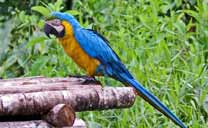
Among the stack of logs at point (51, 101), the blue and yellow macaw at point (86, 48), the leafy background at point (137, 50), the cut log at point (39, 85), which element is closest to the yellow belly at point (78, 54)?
the blue and yellow macaw at point (86, 48)

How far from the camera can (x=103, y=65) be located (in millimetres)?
3303

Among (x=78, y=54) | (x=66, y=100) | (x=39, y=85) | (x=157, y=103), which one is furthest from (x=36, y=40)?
(x=66, y=100)

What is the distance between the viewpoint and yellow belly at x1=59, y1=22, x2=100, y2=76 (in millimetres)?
3246

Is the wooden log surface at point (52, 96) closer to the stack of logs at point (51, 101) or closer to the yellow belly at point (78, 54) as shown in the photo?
the stack of logs at point (51, 101)

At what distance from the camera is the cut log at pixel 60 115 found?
104 inches

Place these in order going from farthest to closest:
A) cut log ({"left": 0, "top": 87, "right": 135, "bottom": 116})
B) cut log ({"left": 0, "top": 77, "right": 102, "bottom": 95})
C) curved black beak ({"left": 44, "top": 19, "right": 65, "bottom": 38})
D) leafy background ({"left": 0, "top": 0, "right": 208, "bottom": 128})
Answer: leafy background ({"left": 0, "top": 0, "right": 208, "bottom": 128})
curved black beak ({"left": 44, "top": 19, "right": 65, "bottom": 38})
cut log ({"left": 0, "top": 77, "right": 102, "bottom": 95})
cut log ({"left": 0, "top": 87, "right": 135, "bottom": 116})

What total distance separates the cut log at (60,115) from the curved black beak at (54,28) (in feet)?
2.10

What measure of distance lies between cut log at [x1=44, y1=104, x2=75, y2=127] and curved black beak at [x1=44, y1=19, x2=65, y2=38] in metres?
0.64

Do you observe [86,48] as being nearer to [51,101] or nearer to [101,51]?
[101,51]

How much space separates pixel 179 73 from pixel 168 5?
800mm

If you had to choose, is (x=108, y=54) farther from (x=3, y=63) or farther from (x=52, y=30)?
(x=3, y=63)

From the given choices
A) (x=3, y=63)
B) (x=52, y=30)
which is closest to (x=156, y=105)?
(x=52, y=30)

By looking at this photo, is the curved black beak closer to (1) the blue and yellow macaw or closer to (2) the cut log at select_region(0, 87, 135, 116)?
(1) the blue and yellow macaw

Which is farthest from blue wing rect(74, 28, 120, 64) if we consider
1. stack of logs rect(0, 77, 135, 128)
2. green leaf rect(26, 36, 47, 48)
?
Answer: green leaf rect(26, 36, 47, 48)
